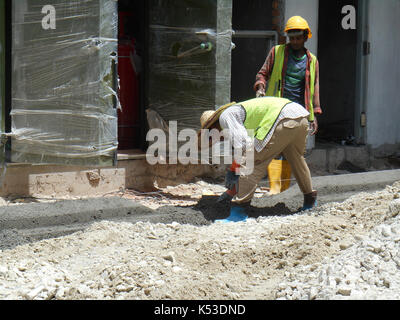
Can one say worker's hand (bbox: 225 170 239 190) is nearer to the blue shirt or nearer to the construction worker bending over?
the construction worker bending over

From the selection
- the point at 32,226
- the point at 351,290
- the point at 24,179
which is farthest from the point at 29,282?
the point at 24,179

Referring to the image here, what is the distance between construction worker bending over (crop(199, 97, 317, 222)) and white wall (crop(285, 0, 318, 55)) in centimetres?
274

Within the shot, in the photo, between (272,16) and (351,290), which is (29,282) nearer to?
(351,290)

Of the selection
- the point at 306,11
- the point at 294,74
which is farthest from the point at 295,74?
the point at 306,11

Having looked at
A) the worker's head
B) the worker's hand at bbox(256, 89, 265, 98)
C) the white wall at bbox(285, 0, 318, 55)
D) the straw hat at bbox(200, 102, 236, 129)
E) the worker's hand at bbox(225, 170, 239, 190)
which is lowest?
the worker's hand at bbox(225, 170, 239, 190)

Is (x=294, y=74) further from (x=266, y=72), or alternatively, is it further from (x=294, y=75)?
(x=266, y=72)

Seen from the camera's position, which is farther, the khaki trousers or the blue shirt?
the blue shirt

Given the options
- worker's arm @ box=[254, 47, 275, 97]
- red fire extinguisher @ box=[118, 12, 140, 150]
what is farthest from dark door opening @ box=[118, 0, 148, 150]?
worker's arm @ box=[254, 47, 275, 97]

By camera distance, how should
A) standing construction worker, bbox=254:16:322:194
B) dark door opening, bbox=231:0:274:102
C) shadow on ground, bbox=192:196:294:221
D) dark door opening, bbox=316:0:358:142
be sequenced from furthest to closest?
1. dark door opening, bbox=316:0:358:142
2. dark door opening, bbox=231:0:274:102
3. standing construction worker, bbox=254:16:322:194
4. shadow on ground, bbox=192:196:294:221

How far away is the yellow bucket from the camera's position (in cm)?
714

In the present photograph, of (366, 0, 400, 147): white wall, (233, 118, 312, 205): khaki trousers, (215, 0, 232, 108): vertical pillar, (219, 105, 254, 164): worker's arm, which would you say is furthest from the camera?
(366, 0, 400, 147): white wall

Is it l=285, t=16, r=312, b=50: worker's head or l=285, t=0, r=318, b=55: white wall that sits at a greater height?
l=285, t=0, r=318, b=55: white wall

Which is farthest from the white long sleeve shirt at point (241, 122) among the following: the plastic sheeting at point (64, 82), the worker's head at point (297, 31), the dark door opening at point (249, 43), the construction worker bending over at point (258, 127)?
the dark door opening at point (249, 43)

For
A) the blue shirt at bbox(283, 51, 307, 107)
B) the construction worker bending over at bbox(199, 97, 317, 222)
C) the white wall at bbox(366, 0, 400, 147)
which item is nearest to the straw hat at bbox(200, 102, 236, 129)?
the construction worker bending over at bbox(199, 97, 317, 222)
